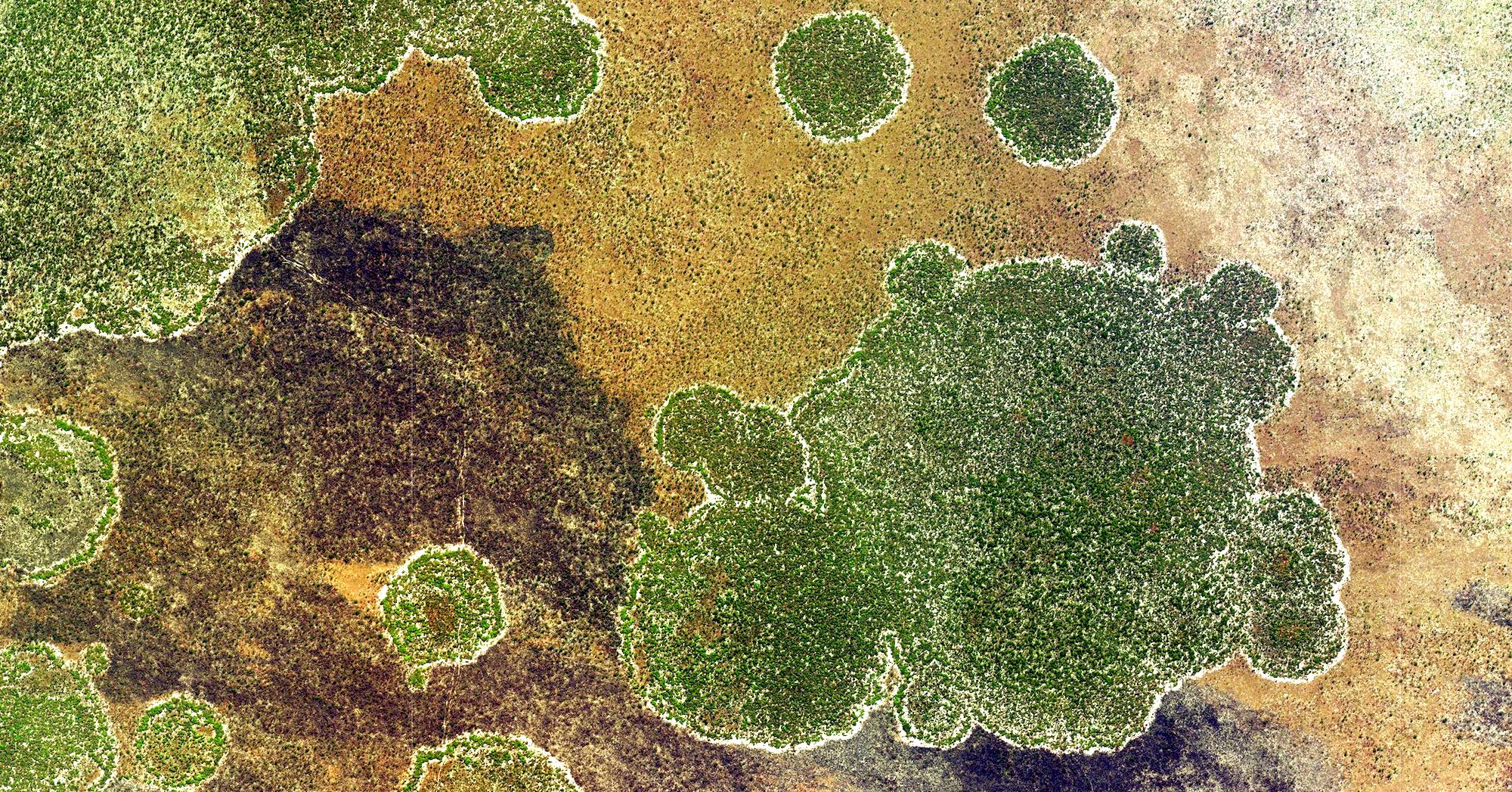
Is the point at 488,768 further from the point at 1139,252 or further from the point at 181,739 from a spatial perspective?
the point at 1139,252

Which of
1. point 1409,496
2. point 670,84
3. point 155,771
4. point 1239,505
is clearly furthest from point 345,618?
point 1409,496

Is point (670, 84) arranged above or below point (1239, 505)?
above

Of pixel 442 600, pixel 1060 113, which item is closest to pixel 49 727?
pixel 442 600

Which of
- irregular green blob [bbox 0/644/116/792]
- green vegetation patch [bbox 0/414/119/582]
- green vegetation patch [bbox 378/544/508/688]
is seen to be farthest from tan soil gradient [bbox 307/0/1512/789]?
irregular green blob [bbox 0/644/116/792]

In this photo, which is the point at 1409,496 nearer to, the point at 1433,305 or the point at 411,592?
the point at 1433,305

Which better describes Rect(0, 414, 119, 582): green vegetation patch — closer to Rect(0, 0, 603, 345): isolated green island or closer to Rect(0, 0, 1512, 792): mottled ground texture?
Rect(0, 0, 1512, 792): mottled ground texture
